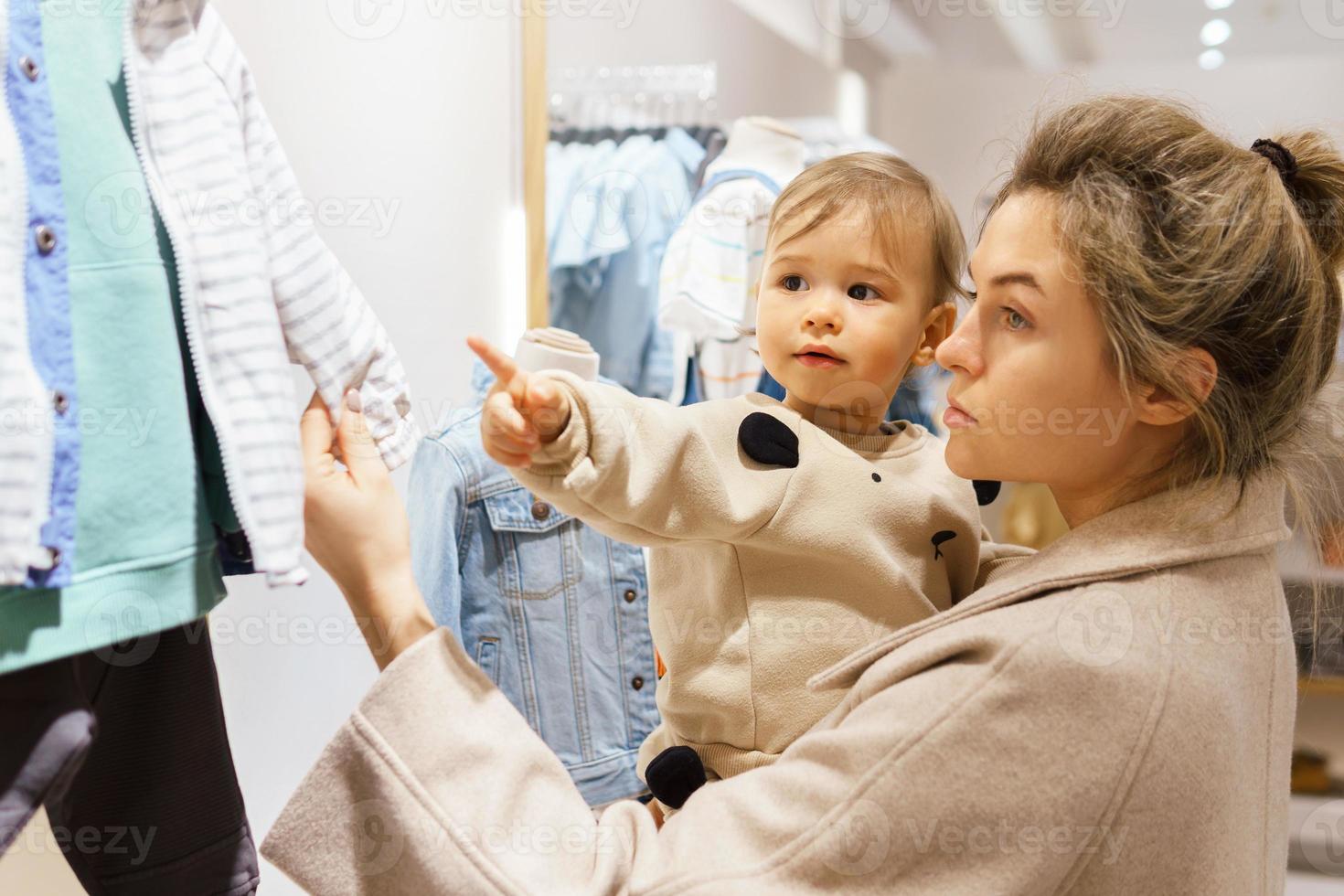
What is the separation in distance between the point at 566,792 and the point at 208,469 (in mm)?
416

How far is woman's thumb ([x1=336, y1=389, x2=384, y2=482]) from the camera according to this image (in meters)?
0.98

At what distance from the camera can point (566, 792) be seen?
971mm

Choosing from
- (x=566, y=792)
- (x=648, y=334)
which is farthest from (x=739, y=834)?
(x=648, y=334)

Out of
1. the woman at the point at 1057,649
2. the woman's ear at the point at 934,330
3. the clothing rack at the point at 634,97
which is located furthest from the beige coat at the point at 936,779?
the clothing rack at the point at 634,97

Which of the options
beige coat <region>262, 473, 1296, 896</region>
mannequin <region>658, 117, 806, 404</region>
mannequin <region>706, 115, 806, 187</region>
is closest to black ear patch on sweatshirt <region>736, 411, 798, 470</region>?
beige coat <region>262, 473, 1296, 896</region>

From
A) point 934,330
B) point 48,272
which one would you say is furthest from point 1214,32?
point 48,272

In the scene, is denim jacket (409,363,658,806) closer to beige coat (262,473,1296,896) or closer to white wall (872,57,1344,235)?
beige coat (262,473,1296,896)

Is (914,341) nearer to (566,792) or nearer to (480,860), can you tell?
(566,792)

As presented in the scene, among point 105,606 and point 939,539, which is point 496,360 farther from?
point 939,539

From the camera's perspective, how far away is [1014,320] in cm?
105

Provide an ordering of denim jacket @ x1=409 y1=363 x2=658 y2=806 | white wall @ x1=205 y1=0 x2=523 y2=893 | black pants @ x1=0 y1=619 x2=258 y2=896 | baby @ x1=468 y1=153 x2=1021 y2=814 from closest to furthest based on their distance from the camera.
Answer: black pants @ x1=0 y1=619 x2=258 y2=896 → baby @ x1=468 y1=153 x2=1021 y2=814 → denim jacket @ x1=409 y1=363 x2=658 y2=806 → white wall @ x1=205 y1=0 x2=523 y2=893

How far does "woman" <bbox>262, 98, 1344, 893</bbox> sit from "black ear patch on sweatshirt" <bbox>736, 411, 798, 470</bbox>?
201 mm

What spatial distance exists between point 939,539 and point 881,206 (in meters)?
0.40

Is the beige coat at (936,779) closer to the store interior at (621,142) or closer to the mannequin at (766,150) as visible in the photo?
the store interior at (621,142)
